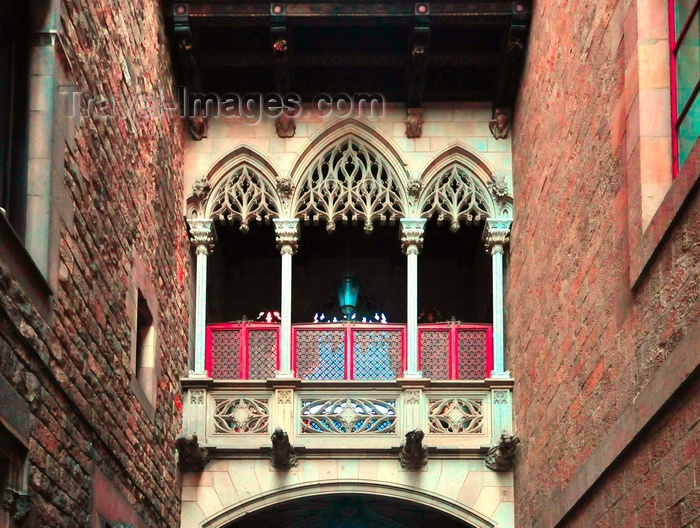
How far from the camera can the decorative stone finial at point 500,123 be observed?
14.4 meters

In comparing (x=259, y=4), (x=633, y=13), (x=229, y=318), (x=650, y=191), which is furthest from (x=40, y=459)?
(x=229, y=318)

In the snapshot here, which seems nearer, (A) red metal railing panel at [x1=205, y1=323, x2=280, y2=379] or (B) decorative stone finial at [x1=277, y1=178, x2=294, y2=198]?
(A) red metal railing panel at [x1=205, y1=323, x2=280, y2=379]

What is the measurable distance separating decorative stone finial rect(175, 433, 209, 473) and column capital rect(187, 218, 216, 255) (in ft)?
6.49

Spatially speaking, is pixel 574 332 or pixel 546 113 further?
pixel 546 113

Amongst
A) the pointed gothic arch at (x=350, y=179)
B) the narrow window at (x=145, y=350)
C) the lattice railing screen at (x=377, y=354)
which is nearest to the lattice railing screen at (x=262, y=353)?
the lattice railing screen at (x=377, y=354)

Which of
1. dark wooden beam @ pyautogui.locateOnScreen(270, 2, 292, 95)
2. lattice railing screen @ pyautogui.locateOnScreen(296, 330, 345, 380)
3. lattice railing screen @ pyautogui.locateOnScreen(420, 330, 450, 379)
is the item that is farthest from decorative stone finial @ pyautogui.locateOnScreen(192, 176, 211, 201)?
lattice railing screen @ pyautogui.locateOnScreen(420, 330, 450, 379)

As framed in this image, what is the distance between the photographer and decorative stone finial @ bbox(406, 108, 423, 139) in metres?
14.5

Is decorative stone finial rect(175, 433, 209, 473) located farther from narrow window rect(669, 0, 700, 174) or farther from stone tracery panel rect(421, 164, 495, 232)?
narrow window rect(669, 0, 700, 174)

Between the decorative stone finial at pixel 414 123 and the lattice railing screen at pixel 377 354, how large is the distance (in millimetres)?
2053

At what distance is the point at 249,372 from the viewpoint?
1395cm

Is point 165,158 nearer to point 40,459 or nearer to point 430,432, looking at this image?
point 430,432

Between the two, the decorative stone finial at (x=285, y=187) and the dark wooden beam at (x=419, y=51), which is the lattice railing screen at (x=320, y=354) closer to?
the decorative stone finial at (x=285, y=187)

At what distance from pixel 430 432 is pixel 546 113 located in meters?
3.50

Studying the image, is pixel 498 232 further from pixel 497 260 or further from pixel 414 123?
pixel 414 123
